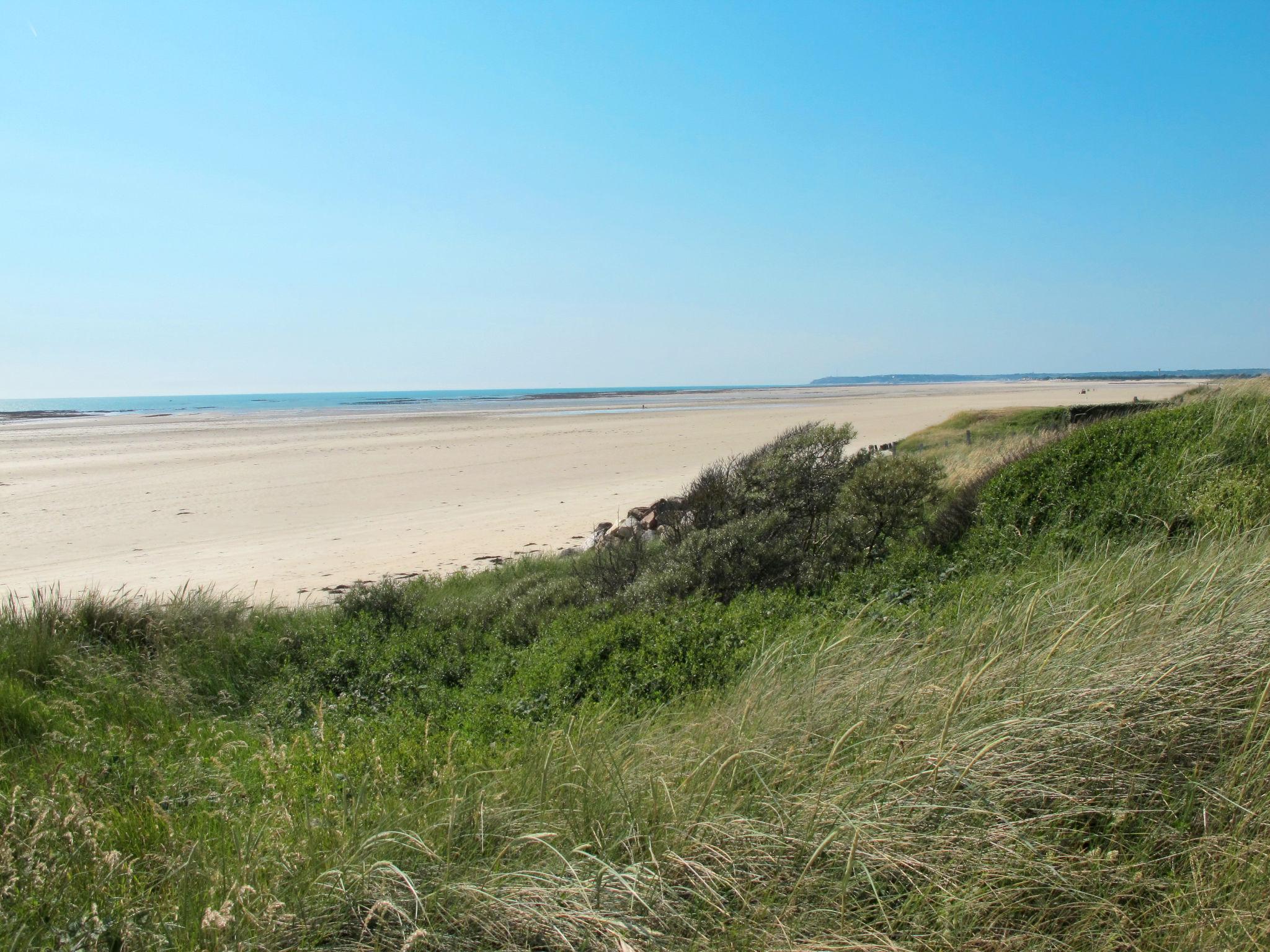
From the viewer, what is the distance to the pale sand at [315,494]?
12.1 meters

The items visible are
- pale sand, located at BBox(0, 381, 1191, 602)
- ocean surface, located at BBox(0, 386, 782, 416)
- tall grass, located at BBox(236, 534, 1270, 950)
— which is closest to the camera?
tall grass, located at BBox(236, 534, 1270, 950)

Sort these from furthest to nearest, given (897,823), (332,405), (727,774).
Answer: (332,405), (727,774), (897,823)

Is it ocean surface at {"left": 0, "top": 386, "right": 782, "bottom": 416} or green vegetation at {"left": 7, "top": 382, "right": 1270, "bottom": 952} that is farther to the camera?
ocean surface at {"left": 0, "top": 386, "right": 782, "bottom": 416}

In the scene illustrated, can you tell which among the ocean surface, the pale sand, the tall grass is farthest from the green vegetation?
the ocean surface

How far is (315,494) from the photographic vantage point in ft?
63.7

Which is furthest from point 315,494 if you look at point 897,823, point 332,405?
point 332,405

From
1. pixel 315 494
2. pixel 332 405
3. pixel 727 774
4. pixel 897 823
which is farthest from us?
pixel 332 405

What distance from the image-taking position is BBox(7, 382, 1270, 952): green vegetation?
7.34ft

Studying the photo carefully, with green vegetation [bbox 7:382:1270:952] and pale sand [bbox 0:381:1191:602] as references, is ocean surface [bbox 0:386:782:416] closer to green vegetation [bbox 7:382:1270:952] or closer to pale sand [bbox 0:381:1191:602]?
pale sand [bbox 0:381:1191:602]

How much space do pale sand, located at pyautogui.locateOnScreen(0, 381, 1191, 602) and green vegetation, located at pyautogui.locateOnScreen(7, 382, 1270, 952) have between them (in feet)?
16.3

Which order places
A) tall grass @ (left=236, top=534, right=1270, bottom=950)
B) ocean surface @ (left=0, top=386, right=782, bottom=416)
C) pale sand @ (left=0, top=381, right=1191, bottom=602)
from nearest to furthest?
tall grass @ (left=236, top=534, right=1270, bottom=950), pale sand @ (left=0, top=381, right=1191, bottom=602), ocean surface @ (left=0, top=386, right=782, bottom=416)

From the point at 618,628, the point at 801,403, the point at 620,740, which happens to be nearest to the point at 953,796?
the point at 620,740

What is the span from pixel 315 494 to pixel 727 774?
1832cm

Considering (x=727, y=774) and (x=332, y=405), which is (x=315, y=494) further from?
(x=332, y=405)
